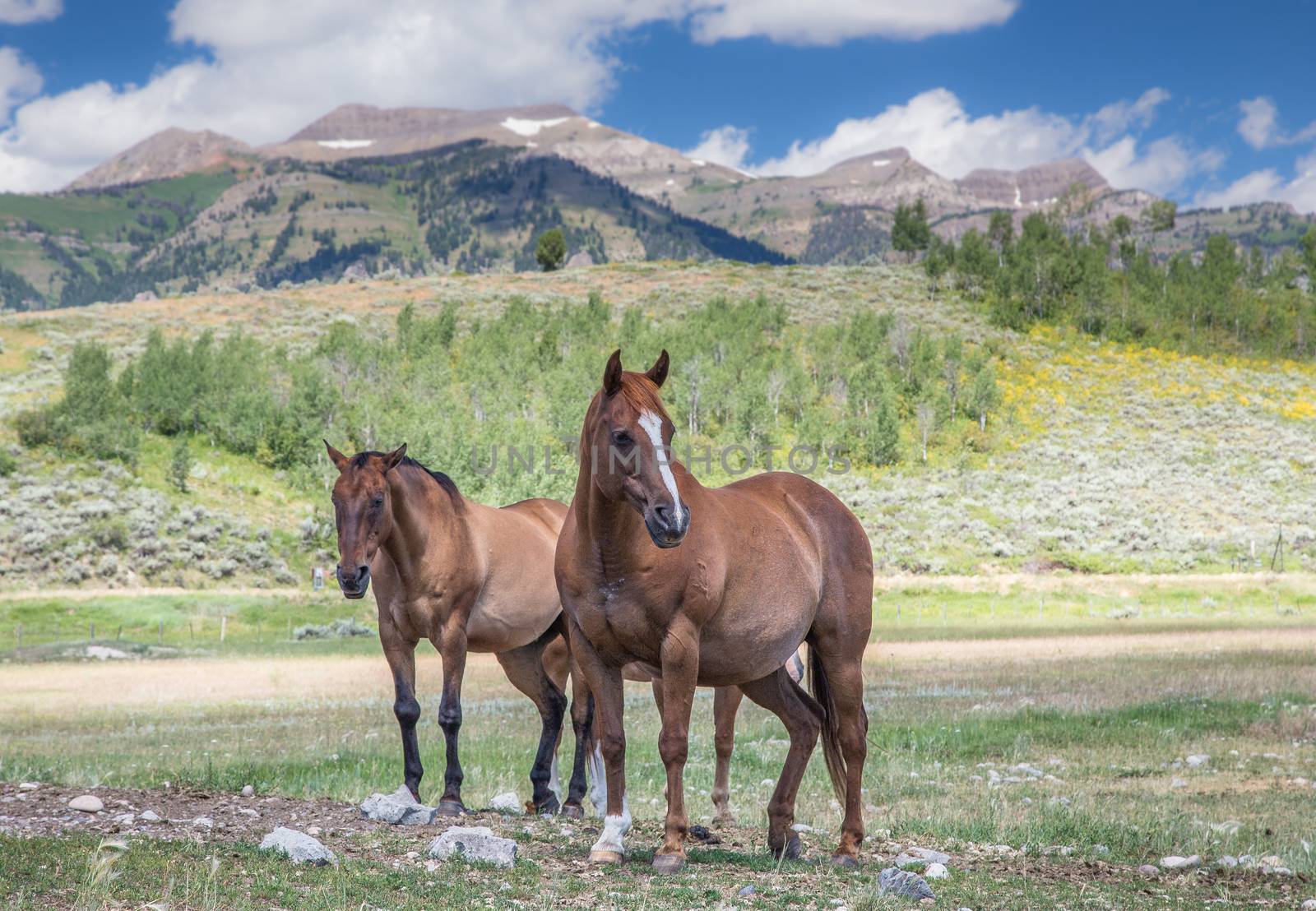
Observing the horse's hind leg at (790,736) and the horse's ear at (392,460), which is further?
the horse's ear at (392,460)

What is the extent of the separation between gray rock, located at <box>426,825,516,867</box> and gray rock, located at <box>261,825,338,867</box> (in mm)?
705

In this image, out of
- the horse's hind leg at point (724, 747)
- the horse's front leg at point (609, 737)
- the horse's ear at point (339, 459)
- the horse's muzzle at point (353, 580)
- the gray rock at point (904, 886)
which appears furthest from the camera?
the horse's hind leg at point (724, 747)

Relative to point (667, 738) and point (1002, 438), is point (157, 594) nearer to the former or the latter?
point (667, 738)

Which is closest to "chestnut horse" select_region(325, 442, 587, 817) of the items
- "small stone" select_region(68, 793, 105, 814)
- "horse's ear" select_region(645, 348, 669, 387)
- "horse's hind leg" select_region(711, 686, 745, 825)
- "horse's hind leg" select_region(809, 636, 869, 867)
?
"horse's hind leg" select_region(711, 686, 745, 825)

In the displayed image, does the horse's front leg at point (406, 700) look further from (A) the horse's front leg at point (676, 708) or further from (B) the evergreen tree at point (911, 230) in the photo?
(B) the evergreen tree at point (911, 230)

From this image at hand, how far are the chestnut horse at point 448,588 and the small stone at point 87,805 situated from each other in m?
2.58

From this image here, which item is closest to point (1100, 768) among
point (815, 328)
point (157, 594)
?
point (157, 594)

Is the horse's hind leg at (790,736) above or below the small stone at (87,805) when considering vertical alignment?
above

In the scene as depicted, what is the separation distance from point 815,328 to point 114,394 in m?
59.3

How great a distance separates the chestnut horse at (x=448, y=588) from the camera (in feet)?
33.6

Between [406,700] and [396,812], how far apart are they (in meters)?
1.57

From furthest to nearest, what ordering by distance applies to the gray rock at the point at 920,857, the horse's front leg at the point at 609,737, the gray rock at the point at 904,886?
1. the gray rock at the point at 920,857
2. the horse's front leg at the point at 609,737
3. the gray rock at the point at 904,886

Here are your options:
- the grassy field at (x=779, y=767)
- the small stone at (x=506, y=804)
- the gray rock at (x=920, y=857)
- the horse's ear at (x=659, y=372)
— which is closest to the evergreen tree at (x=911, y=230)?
the grassy field at (x=779, y=767)

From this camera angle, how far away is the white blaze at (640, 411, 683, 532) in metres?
6.68
